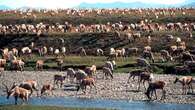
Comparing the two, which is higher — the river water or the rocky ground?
the river water

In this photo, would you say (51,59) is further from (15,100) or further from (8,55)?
(15,100)

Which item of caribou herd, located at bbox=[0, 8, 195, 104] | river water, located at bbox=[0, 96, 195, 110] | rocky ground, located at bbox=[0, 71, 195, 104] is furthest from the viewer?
caribou herd, located at bbox=[0, 8, 195, 104]

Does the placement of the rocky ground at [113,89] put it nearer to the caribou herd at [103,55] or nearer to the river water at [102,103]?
the caribou herd at [103,55]

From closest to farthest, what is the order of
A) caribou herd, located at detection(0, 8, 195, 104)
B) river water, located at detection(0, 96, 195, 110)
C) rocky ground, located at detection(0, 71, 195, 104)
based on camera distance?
river water, located at detection(0, 96, 195, 110), rocky ground, located at detection(0, 71, 195, 104), caribou herd, located at detection(0, 8, 195, 104)

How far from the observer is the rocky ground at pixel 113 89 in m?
45.6

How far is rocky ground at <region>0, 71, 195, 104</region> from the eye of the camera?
4562 centimetres

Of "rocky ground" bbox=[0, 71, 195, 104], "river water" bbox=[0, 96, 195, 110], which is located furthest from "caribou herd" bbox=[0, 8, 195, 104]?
"river water" bbox=[0, 96, 195, 110]

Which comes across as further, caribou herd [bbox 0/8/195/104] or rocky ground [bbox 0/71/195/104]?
caribou herd [bbox 0/8/195/104]

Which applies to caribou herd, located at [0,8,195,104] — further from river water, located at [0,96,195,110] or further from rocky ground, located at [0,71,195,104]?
river water, located at [0,96,195,110]

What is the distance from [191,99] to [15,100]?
41.1 feet

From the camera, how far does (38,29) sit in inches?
3386

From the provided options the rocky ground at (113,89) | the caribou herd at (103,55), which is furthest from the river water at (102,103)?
the rocky ground at (113,89)

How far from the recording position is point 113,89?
164ft

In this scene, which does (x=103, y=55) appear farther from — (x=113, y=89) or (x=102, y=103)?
(x=102, y=103)
